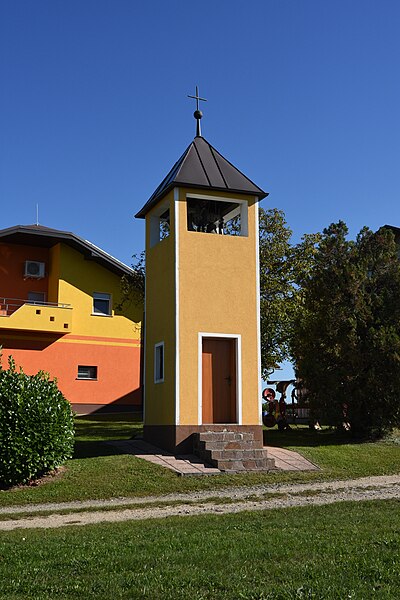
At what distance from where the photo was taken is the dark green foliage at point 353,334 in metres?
19.8

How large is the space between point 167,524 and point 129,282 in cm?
1991

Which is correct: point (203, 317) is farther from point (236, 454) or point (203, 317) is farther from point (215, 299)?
point (236, 454)

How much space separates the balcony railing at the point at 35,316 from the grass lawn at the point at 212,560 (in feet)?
75.6

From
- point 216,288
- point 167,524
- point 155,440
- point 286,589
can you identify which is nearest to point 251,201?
point 216,288

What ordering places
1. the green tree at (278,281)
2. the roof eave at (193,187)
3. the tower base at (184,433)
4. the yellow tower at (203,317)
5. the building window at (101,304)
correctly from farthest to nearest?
1. the building window at (101,304)
2. the green tree at (278,281)
3. the roof eave at (193,187)
4. the yellow tower at (203,317)
5. the tower base at (184,433)

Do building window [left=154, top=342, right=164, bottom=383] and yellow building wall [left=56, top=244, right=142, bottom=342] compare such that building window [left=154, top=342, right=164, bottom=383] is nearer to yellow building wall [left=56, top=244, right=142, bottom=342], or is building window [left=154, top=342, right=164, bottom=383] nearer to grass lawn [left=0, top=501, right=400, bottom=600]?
grass lawn [left=0, top=501, right=400, bottom=600]

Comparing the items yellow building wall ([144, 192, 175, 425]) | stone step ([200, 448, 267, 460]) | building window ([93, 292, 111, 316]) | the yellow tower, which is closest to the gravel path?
stone step ([200, 448, 267, 460])

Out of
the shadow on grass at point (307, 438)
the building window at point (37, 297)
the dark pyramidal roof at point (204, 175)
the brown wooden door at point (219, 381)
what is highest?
the dark pyramidal roof at point (204, 175)

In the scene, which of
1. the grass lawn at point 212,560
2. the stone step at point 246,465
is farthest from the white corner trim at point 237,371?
the grass lawn at point 212,560

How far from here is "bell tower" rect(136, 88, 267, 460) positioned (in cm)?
1820

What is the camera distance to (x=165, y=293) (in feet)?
63.3

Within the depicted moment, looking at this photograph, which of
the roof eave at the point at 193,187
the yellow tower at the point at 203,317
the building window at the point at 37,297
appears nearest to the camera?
the yellow tower at the point at 203,317

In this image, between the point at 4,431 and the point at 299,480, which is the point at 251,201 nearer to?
the point at 299,480

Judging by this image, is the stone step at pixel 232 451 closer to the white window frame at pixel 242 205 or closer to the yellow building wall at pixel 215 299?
the yellow building wall at pixel 215 299
